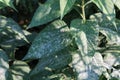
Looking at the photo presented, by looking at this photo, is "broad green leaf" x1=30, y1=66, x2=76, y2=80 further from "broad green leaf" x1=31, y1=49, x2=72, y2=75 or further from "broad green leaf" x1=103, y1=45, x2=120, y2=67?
"broad green leaf" x1=103, y1=45, x2=120, y2=67

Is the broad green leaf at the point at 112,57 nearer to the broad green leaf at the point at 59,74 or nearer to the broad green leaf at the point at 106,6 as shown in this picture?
the broad green leaf at the point at 59,74

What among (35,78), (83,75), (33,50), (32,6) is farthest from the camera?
(32,6)

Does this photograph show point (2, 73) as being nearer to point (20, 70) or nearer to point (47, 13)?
point (20, 70)

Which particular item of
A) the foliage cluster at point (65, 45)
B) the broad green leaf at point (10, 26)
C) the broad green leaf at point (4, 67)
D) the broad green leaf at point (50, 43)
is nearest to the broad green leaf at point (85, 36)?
the foliage cluster at point (65, 45)

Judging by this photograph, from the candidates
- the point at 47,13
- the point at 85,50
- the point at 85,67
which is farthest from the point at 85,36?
the point at 47,13

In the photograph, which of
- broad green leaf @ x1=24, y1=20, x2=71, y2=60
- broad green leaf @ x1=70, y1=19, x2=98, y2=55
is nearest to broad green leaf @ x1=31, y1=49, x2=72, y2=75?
broad green leaf @ x1=24, y1=20, x2=71, y2=60

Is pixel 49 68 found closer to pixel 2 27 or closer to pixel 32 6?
pixel 2 27

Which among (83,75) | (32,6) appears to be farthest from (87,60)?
(32,6)
